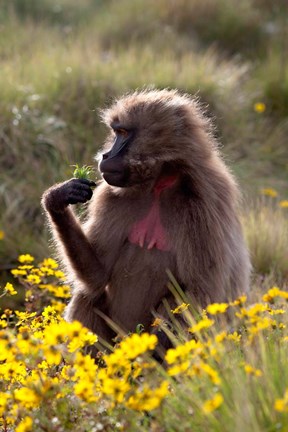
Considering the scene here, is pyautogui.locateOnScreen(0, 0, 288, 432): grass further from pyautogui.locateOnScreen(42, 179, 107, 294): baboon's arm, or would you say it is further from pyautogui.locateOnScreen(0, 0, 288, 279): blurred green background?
pyautogui.locateOnScreen(42, 179, 107, 294): baboon's arm

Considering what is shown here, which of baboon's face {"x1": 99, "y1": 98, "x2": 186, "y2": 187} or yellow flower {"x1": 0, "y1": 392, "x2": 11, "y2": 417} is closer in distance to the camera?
yellow flower {"x1": 0, "y1": 392, "x2": 11, "y2": 417}

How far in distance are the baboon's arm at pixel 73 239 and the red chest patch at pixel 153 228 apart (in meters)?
0.20

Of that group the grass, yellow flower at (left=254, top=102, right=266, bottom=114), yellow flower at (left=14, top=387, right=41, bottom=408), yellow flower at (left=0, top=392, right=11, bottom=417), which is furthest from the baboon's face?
yellow flower at (left=254, top=102, right=266, bottom=114)

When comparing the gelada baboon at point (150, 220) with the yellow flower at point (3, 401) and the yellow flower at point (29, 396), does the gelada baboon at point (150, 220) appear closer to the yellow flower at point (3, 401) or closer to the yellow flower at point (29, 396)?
the yellow flower at point (3, 401)

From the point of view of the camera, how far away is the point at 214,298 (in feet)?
12.6

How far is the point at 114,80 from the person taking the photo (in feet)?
26.7

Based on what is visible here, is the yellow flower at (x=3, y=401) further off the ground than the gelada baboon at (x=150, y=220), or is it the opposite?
the gelada baboon at (x=150, y=220)

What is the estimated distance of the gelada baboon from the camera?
3850mm

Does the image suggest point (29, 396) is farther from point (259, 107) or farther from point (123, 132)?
point (259, 107)

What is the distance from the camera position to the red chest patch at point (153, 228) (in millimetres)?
3938

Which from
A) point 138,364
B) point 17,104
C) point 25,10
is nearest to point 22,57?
point 17,104

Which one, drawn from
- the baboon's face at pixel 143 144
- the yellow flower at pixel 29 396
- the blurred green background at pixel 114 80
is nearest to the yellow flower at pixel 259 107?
the blurred green background at pixel 114 80

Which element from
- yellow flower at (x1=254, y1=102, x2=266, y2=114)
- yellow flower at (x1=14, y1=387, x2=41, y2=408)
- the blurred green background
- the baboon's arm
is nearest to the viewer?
yellow flower at (x1=14, y1=387, x2=41, y2=408)

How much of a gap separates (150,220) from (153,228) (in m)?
0.04
